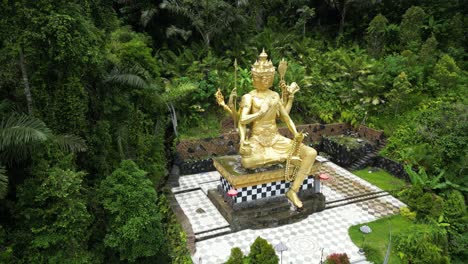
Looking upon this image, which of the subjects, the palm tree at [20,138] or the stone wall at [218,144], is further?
the stone wall at [218,144]

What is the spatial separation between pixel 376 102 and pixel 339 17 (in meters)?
10.9

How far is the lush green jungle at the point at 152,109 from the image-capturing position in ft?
19.2

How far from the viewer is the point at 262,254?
18.7 ft

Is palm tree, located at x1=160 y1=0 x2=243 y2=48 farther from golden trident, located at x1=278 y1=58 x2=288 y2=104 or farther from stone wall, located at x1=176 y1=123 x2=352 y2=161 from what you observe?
golden trident, located at x1=278 y1=58 x2=288 y2=104

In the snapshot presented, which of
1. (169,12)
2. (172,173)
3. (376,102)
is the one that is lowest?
(172,173)

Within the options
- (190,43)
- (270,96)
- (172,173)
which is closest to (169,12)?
(190,43)

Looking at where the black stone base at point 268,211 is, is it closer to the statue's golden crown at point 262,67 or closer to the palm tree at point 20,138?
the statue's golden crown at point 262,67

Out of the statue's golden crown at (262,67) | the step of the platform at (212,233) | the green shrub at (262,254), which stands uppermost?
the statue's golden crown at (262,67)

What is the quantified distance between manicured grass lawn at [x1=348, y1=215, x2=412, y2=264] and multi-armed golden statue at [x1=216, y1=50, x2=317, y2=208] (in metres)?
1.42

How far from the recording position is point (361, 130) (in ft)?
45.4

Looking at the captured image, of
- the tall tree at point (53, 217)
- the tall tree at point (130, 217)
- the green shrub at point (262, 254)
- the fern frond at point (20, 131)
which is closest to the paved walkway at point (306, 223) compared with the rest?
the tall tree at point (130, 217)

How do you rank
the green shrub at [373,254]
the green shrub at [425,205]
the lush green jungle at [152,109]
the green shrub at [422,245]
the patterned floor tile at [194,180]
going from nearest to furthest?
the lush green jungle at [152,109] < the green shrub at [422,245] < the green shrub at [373,254] < the green shrub at [425,205] < the patterned floor tile at [194,180]

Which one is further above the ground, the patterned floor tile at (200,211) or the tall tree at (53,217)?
the tall tree at (53,217)

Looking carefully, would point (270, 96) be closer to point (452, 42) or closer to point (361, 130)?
point (361, 130)
